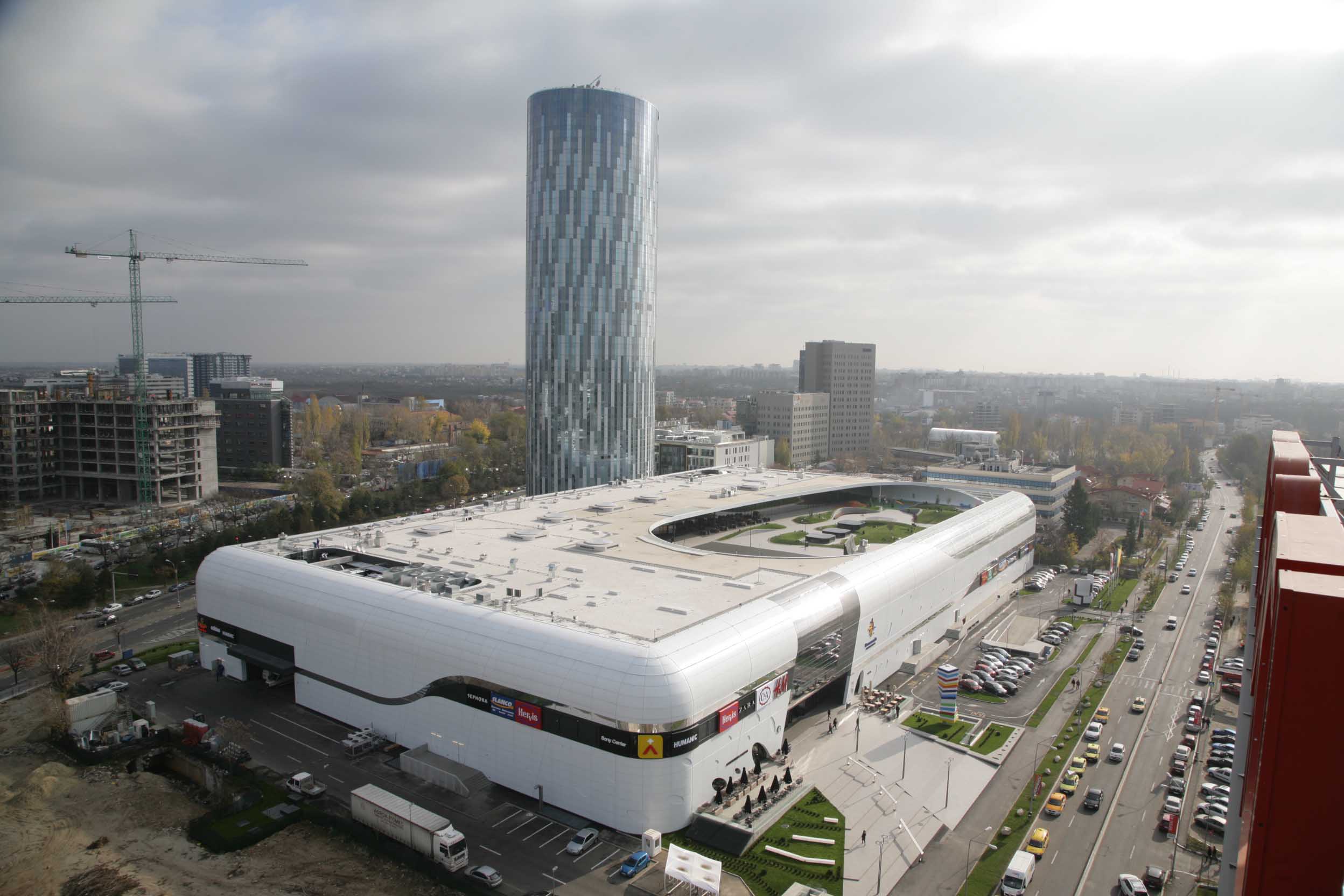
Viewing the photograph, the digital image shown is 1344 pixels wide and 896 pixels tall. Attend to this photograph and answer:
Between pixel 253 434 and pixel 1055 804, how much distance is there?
3007 inches

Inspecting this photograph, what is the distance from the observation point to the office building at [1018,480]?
55.0 metres

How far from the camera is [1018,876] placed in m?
17.6

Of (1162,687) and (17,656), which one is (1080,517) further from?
(17,656)

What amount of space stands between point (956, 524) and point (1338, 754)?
34322 mm

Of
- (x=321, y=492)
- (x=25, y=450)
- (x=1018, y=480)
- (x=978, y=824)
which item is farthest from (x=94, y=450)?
(x=1018, y=480)

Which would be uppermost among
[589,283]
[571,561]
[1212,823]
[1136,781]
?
[589,283]

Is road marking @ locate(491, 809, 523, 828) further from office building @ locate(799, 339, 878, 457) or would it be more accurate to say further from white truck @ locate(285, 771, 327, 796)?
office building @ locate(799, 339, 878, 457)

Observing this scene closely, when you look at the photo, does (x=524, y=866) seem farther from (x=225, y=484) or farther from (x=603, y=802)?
(x=225, y=484)

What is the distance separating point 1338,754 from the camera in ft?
17.7

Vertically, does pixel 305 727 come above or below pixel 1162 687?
above

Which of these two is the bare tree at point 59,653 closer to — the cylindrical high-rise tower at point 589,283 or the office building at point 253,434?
the cylindrical high-rise tower at point 589,283

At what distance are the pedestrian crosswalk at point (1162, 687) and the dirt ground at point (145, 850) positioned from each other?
2603cm

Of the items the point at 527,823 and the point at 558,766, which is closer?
the point at 527,823

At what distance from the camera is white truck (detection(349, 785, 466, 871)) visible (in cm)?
1769
